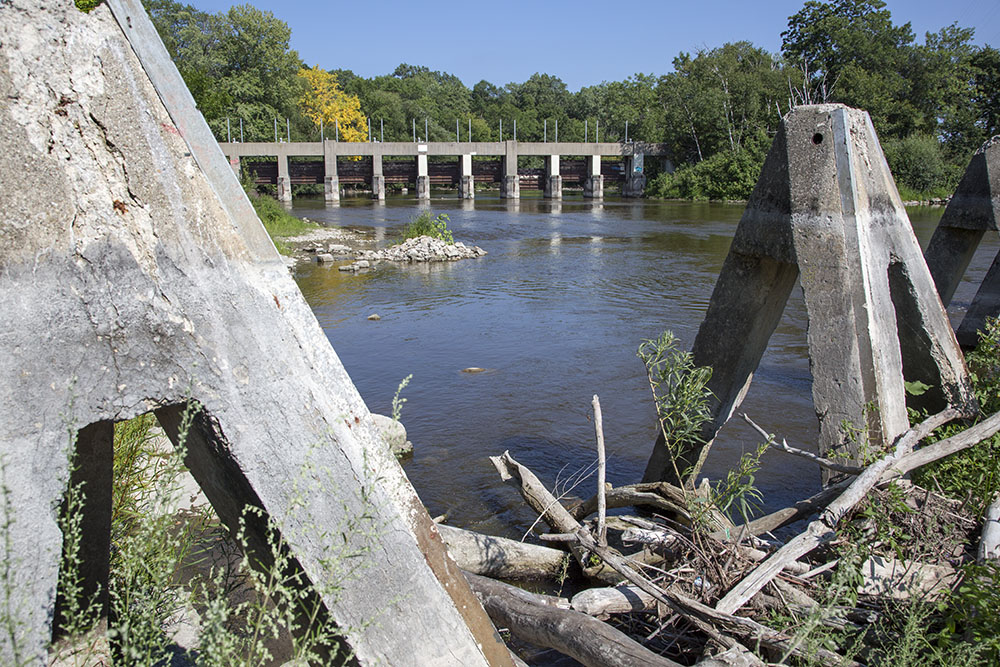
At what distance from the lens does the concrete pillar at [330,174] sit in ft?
201

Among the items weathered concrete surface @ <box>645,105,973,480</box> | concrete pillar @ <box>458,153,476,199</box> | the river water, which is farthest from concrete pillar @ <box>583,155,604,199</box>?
weathered concrete surface @ <box>645,105,973,480</box>

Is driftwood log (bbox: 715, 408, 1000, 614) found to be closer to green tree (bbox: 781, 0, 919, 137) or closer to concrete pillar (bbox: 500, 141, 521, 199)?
green tree (bbox: 781, 0, 919, 137)

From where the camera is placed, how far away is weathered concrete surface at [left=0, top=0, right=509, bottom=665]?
2275mm

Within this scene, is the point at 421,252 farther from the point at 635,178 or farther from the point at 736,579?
the point at 635,178

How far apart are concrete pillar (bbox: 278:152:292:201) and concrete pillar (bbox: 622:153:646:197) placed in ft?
104

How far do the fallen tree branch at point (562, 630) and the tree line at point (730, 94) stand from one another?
152ft

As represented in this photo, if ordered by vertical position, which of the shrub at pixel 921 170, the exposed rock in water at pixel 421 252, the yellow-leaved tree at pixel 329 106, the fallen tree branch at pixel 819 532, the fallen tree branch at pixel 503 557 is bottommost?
the fallen tree branch at pixel 503 557

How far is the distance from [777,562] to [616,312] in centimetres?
1418

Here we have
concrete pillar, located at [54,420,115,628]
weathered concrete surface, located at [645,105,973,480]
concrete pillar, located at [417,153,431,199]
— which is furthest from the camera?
concrete pillar, located at [417,153,431,199]

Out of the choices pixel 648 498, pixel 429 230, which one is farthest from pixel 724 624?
pixel 429 230

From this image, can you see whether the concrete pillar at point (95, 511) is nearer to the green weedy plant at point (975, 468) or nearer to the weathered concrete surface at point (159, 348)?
the weathered concrete surface at point (159, 348)

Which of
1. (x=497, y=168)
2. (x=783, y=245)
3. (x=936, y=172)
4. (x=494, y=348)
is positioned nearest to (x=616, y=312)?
(x=494, y=348)

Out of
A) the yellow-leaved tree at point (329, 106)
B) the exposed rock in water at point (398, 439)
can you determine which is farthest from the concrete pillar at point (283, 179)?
the exposed rock in water at point (398, 439)

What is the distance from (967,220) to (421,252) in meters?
19.4
